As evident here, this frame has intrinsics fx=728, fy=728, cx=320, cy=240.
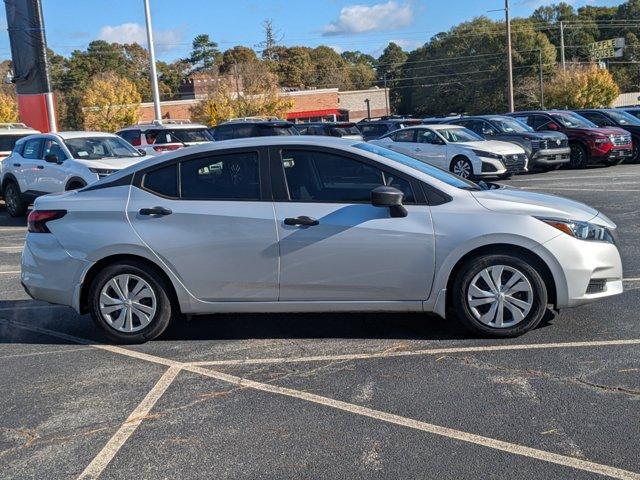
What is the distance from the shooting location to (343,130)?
24.0 meters

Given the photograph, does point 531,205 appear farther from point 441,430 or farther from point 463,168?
point 463,168

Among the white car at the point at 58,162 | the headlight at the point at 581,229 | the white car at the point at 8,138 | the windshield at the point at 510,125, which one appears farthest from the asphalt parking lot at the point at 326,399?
the windshield at the point at 510,125

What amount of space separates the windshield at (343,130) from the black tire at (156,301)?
58.3ft

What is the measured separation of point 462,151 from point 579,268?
13.2 m

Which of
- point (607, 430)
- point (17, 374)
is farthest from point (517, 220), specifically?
point (17, 374)

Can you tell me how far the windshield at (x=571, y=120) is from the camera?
21.9 meters

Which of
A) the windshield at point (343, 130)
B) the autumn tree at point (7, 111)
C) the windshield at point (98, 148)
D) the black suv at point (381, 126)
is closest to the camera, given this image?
the windshield at point (98, 148)

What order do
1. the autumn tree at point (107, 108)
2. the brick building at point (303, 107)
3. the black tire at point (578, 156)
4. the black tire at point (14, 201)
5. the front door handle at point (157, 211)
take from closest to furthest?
the front door handle at point (157, 211) → the black tire at point (14, 201) → the black tire at point (578, 156) → the autumn tree at point (107, 108) → the brick building at point (303, 107)

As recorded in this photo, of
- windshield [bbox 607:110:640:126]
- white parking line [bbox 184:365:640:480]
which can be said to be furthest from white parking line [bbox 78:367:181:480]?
windshield [bbox 607:110:640:126]

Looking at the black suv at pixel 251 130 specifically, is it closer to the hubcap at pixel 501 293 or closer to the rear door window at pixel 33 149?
the rear door window at pixel 33 149

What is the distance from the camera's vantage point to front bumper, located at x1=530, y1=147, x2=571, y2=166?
2006 cm

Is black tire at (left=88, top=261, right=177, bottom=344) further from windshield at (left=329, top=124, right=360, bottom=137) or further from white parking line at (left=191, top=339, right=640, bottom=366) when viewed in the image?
windshield at (left=329, top=124, right=360, bottom=137)

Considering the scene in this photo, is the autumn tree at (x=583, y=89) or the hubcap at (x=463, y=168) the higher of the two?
the autumn tree at (x=583, y=89)

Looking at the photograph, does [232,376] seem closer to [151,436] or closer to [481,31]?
[151,436]
